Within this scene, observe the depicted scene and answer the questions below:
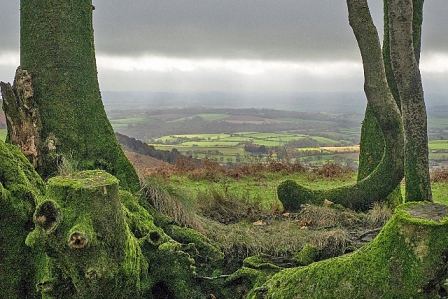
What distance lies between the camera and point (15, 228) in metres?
4.94

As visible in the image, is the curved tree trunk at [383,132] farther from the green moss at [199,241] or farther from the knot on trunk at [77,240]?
the knot on trunk at [77,240]

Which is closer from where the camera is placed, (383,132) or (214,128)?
(383,132)

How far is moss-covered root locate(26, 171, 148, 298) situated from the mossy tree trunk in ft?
9.92

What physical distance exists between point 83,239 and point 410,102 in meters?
4.33

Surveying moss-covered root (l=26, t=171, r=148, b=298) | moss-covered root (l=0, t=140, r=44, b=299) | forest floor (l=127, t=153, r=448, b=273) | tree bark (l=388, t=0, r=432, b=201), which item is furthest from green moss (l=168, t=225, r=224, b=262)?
tree bark (l=388, t=0, r=432, b=201)

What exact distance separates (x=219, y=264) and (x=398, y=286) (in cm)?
336

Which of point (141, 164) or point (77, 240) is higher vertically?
point (77, 240)

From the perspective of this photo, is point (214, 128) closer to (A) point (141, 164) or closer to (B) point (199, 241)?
(A) point (141, 164)

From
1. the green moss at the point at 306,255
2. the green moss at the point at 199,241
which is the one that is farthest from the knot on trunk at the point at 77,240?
the green moss at the point at 306,255

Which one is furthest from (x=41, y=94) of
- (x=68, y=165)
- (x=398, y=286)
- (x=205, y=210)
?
(x=398, y=286)

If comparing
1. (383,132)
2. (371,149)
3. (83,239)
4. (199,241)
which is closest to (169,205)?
(199,241)

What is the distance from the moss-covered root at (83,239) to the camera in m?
4.21

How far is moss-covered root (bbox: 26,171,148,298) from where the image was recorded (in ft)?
13.8

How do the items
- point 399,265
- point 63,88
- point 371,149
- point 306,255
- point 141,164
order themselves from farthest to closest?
1. point 141,164
2. point 371,149
3. point 63,88
4. point 306,255
5. point 399,265
